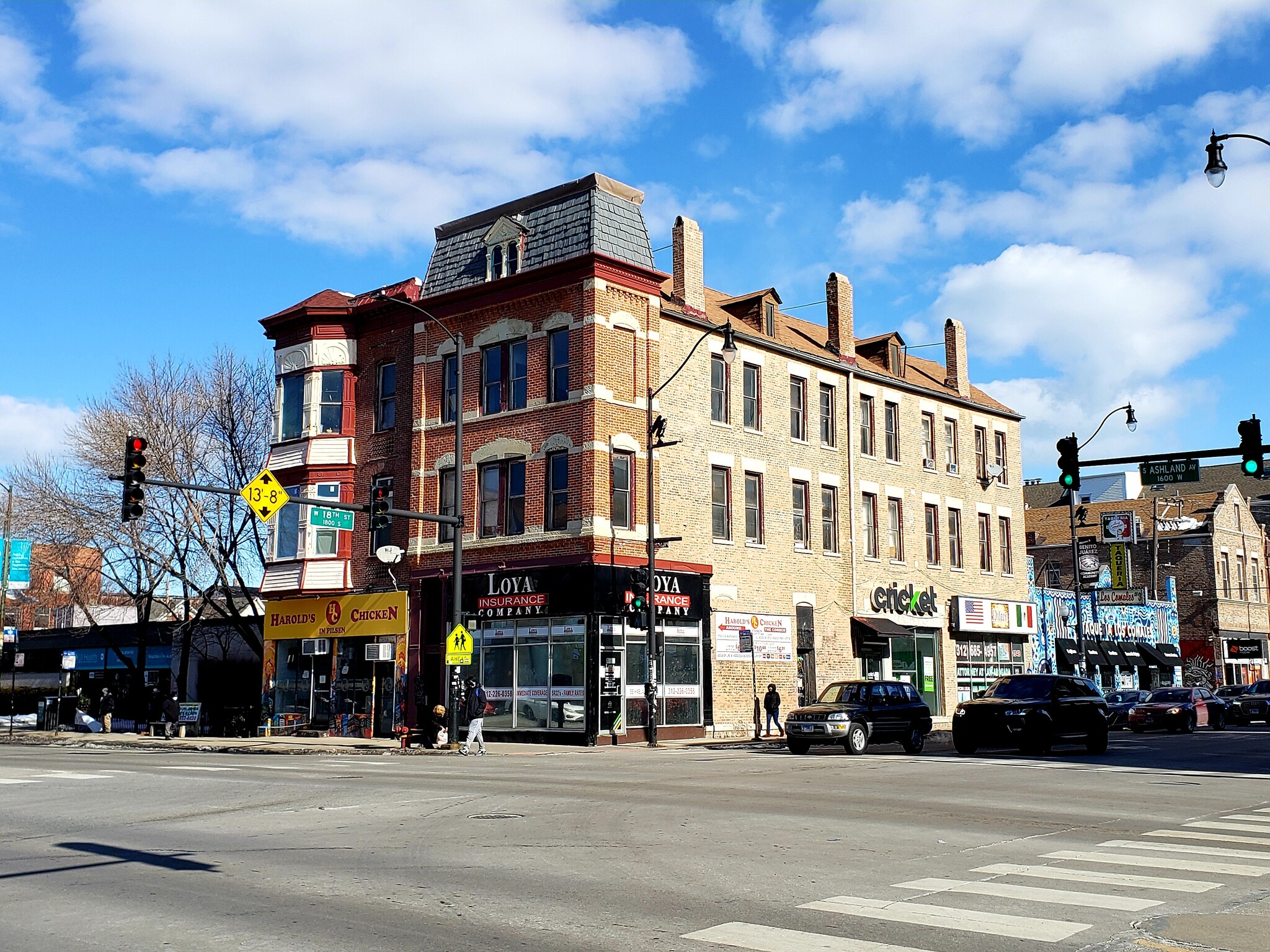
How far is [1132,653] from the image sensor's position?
58062 mm

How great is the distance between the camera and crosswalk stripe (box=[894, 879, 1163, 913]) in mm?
8484

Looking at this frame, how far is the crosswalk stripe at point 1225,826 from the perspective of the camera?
12.9m

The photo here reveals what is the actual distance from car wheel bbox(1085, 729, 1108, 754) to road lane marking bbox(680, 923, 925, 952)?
21134 mm

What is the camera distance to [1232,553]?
69.4 meters

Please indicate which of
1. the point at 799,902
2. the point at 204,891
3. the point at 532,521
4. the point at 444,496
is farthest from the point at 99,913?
the point at 444,496

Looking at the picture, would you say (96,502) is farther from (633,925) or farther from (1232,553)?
(1232,553)

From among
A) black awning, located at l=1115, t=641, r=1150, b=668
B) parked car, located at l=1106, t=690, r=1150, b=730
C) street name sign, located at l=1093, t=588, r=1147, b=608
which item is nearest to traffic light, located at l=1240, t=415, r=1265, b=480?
parked car, located at l=1106, t=690, r=1150, b=730

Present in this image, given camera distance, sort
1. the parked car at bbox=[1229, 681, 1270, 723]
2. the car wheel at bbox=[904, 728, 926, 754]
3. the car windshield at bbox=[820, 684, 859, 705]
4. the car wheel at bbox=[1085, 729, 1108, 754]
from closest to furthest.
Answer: the car wheel at bbox=[1085, 729, 1108, 754]
the car windshield at bbox=[820, 684, 859, 705]
the car wheel at bbox=[904, 728, 926, 754]
the parked car at bbox=[1229, 681, 1270, 723]

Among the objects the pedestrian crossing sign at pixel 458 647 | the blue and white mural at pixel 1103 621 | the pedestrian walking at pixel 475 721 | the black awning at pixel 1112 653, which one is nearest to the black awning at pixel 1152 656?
the blue and white mural at pixel 1103 621

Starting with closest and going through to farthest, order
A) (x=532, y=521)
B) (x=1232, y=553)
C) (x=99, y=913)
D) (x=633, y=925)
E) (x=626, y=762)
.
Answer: (x=633, y=925)
(x=99, y=913)
(x=626, y=762)
(x=532, y=521)
(x=1232, y=553)

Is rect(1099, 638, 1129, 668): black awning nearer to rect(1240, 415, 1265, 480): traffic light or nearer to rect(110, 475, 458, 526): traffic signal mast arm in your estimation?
rect(1240, 415, 1265, 480): traffic light

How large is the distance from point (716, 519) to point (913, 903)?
27766mm

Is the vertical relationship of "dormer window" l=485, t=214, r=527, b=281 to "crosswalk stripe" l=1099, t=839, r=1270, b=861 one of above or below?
above

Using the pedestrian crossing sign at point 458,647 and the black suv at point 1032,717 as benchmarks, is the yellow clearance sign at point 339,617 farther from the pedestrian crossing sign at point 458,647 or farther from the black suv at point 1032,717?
the black suv at point 1032,717
